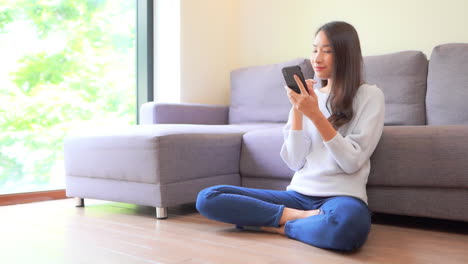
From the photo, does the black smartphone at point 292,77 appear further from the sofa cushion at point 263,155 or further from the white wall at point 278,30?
the white wall at point 278,30

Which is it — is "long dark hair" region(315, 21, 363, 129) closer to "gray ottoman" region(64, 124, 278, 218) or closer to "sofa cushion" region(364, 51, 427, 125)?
"gray ottoman" region(64, 124, 278, 218)

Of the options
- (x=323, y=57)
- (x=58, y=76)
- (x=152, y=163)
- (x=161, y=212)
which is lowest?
(x=161, y=212)

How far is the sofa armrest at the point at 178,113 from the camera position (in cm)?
281

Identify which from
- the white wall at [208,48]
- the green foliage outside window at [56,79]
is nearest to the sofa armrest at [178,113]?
the white wall at [208,48]

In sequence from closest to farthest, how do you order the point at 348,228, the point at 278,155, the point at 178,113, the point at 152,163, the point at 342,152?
the point at 348,228
the point at 342,152
the point at 152,163
the point at 278,155
the point at 178,113

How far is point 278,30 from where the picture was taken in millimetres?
3514

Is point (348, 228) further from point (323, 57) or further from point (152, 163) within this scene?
point (152, 163)

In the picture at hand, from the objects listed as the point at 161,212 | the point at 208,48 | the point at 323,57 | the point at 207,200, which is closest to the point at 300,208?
the point at 207,200

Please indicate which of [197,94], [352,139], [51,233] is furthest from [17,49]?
[352,139]

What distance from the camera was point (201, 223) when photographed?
2053 mm

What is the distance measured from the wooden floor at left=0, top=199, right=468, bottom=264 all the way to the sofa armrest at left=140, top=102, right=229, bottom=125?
2.28 feet

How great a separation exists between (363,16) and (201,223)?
1.80m

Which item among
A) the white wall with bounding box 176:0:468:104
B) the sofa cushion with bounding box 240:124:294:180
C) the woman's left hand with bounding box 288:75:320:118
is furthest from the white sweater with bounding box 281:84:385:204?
the white wall with bounding box 176:0:468:104

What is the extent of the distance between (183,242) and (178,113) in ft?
4.36
